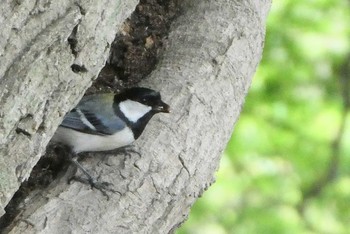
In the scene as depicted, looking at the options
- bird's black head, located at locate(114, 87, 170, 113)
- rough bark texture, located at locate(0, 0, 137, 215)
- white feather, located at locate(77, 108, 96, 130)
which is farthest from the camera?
white feather, located at locate(77, 108, 96, 130)

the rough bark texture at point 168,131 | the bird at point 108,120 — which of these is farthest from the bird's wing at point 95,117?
the rough bark texture at point 168,131

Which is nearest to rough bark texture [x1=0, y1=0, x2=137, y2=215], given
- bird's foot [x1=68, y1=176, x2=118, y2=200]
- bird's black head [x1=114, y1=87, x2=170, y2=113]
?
bird's foot [x1=68, y1=176, x2=118, y2=200]

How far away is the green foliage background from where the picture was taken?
7.11 metres

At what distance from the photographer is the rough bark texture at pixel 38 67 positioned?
2.27 m

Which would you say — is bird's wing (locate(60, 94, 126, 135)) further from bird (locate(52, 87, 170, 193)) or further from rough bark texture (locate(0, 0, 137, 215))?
rough bark texture (locate(0, 0, 137, 215))

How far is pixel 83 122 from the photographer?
3.24m

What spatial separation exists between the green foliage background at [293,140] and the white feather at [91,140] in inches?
148

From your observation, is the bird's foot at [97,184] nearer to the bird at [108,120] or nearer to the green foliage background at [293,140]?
the bird at [108,120]

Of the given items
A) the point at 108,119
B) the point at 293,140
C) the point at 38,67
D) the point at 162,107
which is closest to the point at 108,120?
the point at 108,119

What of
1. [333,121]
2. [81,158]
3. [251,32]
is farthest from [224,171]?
[81,158]

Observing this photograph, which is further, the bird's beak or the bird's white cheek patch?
the bird's white cheek patch

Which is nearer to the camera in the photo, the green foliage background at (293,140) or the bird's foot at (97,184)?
the bird's foot at (97,184)

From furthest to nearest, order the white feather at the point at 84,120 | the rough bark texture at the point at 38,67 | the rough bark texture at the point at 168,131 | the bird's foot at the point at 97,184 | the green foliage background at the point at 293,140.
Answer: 1. the green foliage background at the point at 293,140
2. the white feather at the point at 84,120
3. the bird's foot at the point at 97,184
4. the rough bark texture at the point at 168,131
5. the rough bark texture at the point at 38,67

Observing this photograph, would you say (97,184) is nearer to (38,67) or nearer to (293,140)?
(38,67)
